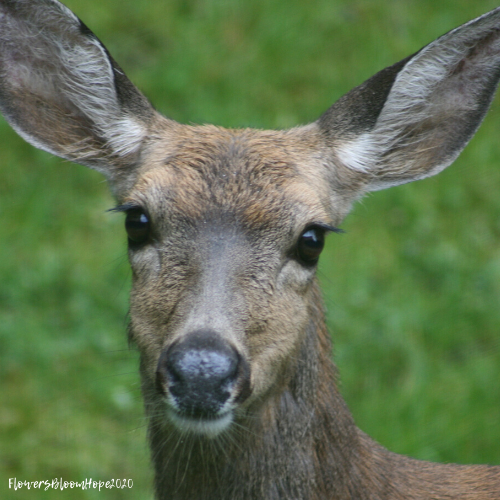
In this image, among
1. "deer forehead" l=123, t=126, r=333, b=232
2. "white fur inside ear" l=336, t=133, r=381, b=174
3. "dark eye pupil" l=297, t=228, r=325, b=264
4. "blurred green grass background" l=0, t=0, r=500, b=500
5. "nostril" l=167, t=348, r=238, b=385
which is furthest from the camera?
"blurred green grass background" l=0, t=0, r=500, b=500

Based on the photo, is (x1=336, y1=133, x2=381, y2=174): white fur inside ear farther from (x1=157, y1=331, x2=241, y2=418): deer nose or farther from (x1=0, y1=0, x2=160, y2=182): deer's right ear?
(x1=157, y1=331, x2=241, y2=418): deer nose

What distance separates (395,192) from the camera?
374 inches

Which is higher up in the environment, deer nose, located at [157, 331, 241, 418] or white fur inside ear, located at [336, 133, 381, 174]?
white fur inside ear, located at [336, 133, 381, 174]

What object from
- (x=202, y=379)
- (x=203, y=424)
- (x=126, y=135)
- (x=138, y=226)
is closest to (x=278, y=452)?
(x=203, y=424)

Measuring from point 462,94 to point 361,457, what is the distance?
6.86ft

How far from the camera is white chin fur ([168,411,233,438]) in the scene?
13.0 feet

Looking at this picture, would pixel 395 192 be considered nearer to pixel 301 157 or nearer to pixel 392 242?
pixel 392 242

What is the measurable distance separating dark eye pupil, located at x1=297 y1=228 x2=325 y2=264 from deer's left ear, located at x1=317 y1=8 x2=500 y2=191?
2.21 feet

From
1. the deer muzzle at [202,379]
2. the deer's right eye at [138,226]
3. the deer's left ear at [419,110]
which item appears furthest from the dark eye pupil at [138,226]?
the deer's left ear at [419,110]

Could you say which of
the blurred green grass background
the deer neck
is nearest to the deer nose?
the deer neck

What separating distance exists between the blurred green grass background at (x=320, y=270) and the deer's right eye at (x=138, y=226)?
270 centimetres

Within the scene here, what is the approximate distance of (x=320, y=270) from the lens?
6.29 m

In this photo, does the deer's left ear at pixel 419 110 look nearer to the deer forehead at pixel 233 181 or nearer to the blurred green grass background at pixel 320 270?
the deer forehead at pixel 233 181

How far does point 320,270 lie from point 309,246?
1807 millimetres
